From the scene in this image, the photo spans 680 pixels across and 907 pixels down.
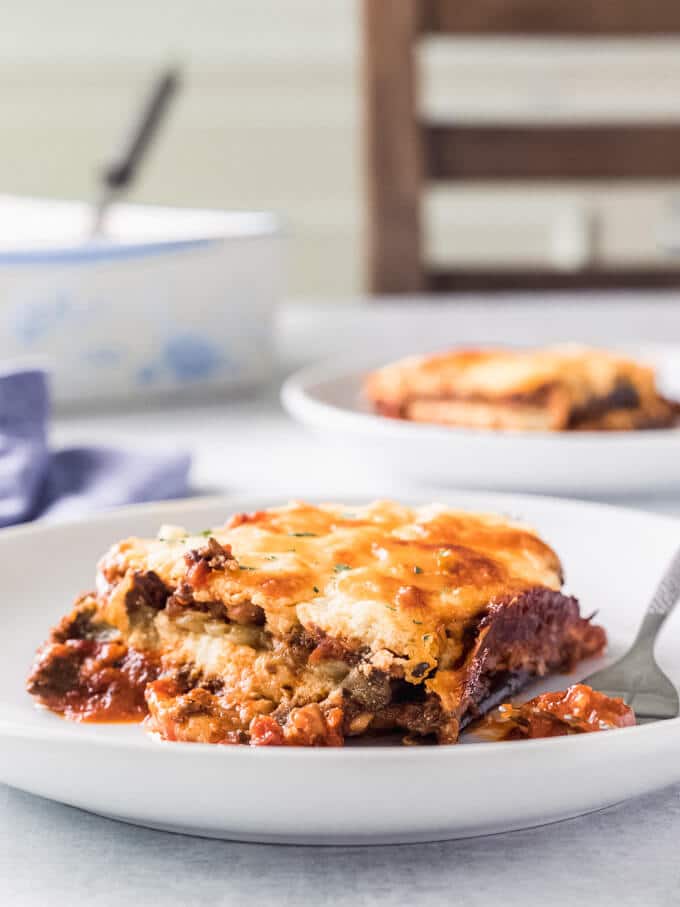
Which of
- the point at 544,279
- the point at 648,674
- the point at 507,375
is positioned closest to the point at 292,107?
the point at 544,279

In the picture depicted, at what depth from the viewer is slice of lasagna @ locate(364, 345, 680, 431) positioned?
1746mm

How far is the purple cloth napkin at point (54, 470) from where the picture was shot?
1.49 m

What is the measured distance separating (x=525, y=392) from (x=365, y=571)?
36.0 inches

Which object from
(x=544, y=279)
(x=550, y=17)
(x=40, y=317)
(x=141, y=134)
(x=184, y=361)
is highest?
(x=550, y=17)

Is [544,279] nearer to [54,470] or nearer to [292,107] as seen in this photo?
[54,470]

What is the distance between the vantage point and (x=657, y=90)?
642cm

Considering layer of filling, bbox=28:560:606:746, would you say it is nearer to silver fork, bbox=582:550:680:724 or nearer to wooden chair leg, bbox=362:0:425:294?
silver fork, bbox=582:550:680:724

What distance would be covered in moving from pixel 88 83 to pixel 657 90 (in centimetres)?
271

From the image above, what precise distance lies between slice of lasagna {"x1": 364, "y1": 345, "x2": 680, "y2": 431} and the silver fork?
70cm

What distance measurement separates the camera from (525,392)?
174 centimetres

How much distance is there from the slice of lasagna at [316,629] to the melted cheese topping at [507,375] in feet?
2.47

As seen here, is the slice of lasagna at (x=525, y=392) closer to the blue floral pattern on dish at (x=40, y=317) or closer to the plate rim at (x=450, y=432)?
the plate rim at (x=450, y=432)

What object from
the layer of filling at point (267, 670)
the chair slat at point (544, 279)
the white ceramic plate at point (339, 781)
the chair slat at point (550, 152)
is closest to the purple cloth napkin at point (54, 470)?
the layer of filling at point (267, 670)

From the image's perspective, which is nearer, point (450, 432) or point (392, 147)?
point (450, 432)
